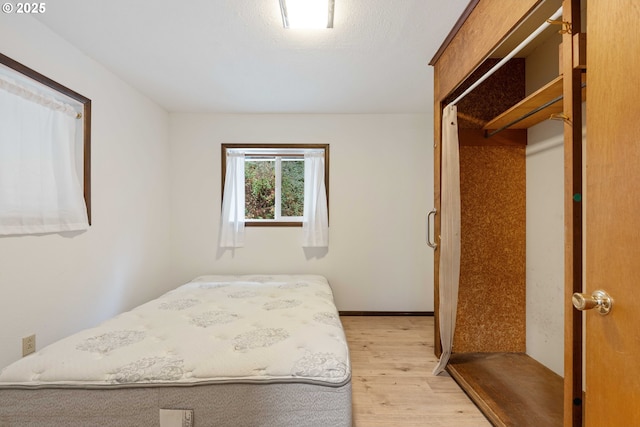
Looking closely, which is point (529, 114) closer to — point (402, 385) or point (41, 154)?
point (402, 385)

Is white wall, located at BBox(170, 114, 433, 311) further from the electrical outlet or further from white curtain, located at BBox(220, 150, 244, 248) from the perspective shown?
the electrical outlet

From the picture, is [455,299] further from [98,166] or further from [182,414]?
[98,166]

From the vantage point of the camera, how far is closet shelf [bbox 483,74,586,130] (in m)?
1.58

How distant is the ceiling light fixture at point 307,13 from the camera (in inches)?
66.7

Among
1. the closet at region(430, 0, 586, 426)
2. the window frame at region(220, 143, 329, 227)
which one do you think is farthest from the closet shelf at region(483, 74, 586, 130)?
the window frame at region(220, 143, 329, 227)

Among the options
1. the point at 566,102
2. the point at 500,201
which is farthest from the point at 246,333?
the point at 500,201

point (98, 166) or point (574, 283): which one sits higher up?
point (98, 166)

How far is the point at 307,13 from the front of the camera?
1771mm

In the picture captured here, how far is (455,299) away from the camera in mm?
2086

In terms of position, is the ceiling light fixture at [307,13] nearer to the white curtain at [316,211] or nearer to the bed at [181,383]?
the white curtain at [316,211]

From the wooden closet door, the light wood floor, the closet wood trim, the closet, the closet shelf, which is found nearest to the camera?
the wooden closet door

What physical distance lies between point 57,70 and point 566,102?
2.83 meters

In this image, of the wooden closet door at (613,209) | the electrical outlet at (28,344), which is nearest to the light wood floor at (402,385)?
the wooden closet door at (613,209)

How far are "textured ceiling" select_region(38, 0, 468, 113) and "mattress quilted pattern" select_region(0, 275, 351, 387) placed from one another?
71.6 inches
